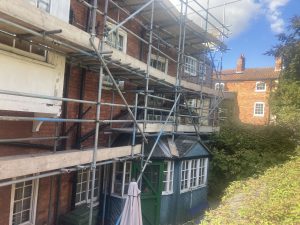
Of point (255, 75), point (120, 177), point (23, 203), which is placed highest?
point (255, 75)

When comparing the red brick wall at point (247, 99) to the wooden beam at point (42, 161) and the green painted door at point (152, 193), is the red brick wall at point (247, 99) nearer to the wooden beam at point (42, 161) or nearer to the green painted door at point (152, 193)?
the green painted door at point (152, 193)

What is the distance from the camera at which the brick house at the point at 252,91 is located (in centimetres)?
3497

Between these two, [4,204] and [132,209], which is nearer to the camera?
[4,204]

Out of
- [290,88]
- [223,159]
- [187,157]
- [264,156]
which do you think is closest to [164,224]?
[187,157]

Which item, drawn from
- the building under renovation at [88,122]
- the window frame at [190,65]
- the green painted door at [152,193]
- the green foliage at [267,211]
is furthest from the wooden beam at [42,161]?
the window frame at [190,65]

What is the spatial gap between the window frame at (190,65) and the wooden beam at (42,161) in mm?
10504

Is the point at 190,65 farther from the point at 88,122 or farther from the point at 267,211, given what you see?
the point at 267,211

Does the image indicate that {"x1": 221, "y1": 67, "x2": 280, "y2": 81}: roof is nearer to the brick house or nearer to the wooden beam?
the brick house

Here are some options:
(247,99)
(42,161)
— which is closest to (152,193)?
(42,161)

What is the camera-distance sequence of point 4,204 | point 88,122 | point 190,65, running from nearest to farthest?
point 4,204
point 88,122
point 190,65

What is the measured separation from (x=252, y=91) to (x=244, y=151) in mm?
23646

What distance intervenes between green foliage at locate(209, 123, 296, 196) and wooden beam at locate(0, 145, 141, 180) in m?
7.74

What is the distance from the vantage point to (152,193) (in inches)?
417

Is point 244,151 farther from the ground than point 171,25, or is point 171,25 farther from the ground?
point 171,25
